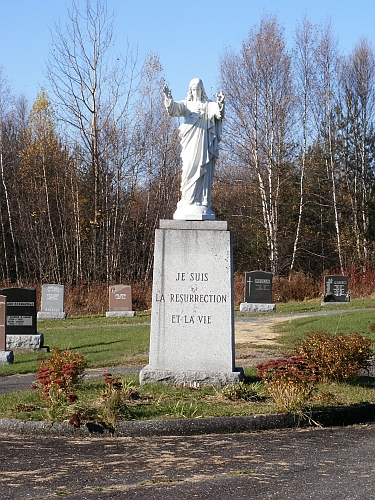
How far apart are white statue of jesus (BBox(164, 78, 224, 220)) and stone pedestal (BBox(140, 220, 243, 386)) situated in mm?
688

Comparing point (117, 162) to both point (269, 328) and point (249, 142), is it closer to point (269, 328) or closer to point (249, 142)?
point (249, 142)

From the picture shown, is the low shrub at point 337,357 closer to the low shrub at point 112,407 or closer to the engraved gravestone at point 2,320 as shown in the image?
the low shrub at point 112,407

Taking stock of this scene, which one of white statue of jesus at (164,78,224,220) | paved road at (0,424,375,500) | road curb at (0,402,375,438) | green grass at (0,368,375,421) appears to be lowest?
paved road at (0,424,375,500)

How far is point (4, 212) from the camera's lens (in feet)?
139

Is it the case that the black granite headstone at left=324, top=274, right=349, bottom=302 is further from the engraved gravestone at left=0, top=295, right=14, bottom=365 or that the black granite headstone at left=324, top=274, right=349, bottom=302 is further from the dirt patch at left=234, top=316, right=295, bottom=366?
the engraved gravestone at left=0, top=295, right=14, bottom=365

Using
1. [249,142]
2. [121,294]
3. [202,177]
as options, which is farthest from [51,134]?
[202,177]

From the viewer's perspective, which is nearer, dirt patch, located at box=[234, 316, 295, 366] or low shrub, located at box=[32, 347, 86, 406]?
low shrub, located at box=[32, 347, 86, 406]

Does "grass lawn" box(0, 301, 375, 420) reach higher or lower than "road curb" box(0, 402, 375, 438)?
higher

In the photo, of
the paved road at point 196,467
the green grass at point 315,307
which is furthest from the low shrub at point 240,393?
the green grass at point 315,307

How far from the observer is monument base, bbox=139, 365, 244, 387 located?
10.4 metres

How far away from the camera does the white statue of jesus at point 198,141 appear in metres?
11.2

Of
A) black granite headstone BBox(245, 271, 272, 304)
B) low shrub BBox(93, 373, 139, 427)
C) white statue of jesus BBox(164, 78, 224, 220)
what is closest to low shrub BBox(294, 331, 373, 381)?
white statue of jesus BBox(164, 78, 224, 220)

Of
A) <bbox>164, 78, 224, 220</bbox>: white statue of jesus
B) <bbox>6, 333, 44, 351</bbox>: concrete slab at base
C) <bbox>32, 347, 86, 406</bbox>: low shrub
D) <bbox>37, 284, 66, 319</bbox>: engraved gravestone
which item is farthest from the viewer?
<bbox>37, 284, 66, 319</bbox>: engraved gravestone

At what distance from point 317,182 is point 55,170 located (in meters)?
14.4
